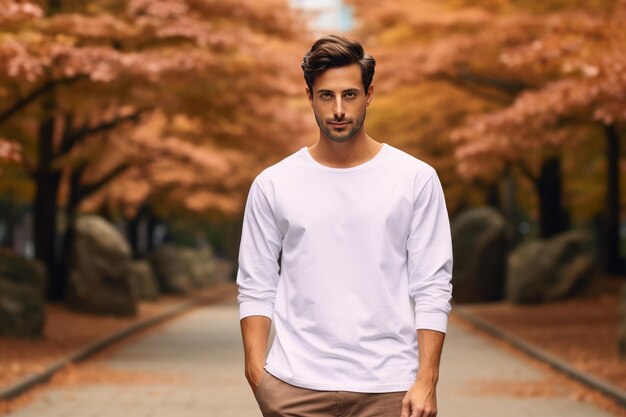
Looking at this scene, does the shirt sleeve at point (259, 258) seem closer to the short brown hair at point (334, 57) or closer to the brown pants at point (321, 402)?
the brown pants at point (321, 402)

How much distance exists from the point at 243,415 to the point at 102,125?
13776 mm

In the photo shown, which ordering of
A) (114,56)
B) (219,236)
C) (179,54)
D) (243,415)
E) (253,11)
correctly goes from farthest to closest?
(219,236)
(253,11)
(179,54)
(114,56)
(243,415)

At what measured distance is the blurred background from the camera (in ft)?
53.6

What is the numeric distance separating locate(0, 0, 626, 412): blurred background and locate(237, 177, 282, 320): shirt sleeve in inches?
362

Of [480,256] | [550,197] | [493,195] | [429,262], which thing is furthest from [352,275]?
[493,195]

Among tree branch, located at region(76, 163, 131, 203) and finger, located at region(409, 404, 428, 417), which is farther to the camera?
tree branch, located at region(76, 163, 131, 203)

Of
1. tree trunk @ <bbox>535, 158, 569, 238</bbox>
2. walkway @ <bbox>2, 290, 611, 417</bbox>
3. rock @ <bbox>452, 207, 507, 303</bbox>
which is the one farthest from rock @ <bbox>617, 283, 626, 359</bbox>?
rock @ <bbox>452, 207, 507, 303</bbox>

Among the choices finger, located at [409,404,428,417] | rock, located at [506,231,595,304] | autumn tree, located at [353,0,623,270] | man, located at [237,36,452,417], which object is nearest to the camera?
finger, located at [409,404,428,417]

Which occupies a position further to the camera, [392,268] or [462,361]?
[462,361]

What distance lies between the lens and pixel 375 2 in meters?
23.8

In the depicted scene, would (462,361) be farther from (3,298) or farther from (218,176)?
(218,176)

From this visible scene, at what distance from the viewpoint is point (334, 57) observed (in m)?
3.70

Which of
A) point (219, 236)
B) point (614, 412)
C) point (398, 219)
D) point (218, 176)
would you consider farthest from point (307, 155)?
point (219, 236)

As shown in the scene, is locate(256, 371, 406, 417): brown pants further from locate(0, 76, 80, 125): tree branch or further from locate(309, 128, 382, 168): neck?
locate(0, 76, 80, 125): tree branch
